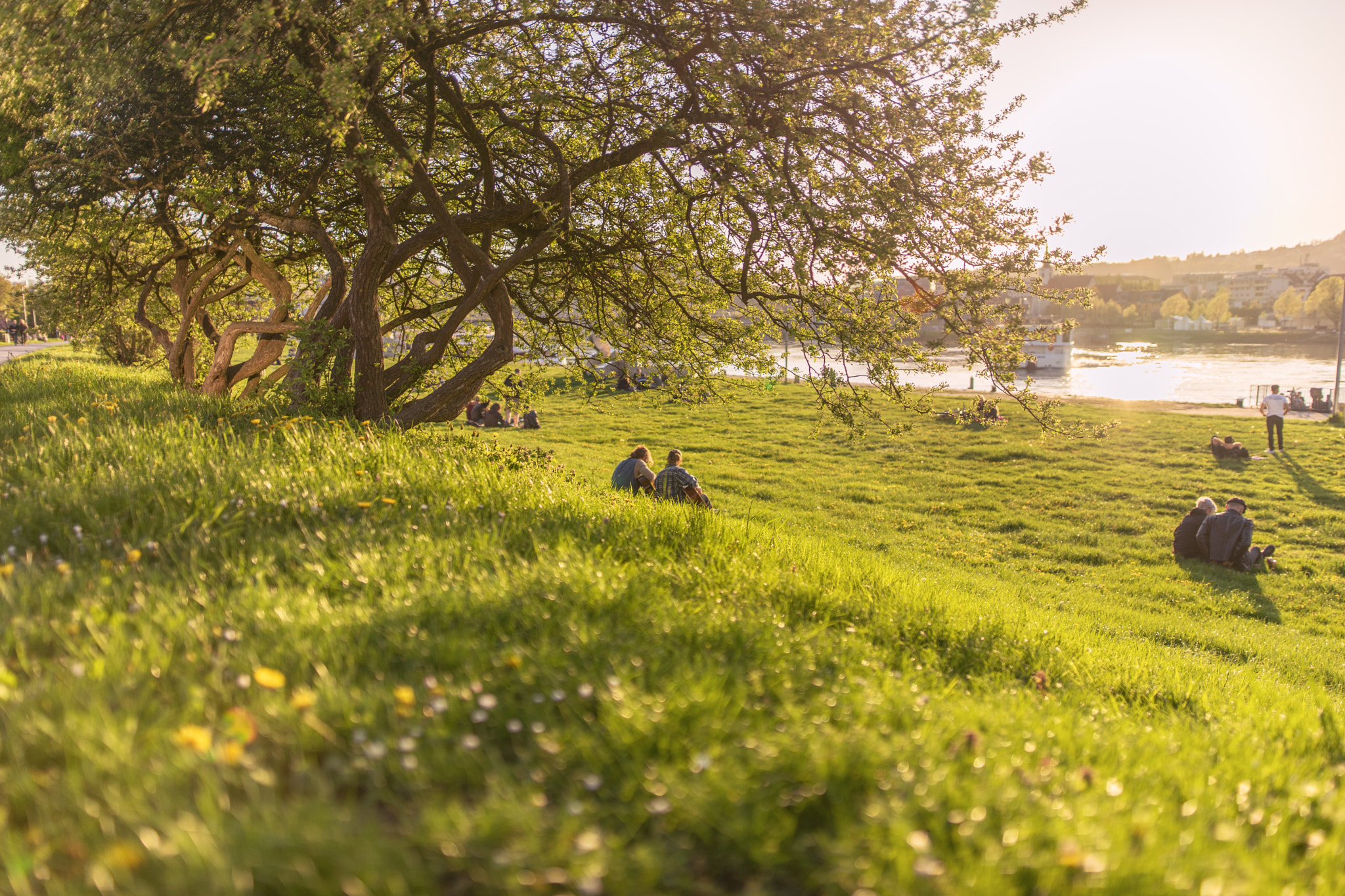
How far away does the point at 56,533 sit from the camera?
4.06m

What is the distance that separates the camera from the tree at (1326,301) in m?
138

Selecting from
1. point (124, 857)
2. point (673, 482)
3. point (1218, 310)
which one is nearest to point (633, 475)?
point (673, 482)

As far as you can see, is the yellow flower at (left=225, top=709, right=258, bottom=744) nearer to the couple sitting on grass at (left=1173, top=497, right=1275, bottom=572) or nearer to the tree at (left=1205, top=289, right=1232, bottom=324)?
the couple sitting on grass at (left=1173, top=497, right=1275, bottom=572)

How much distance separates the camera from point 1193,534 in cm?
1328

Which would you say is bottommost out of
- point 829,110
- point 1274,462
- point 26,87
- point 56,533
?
point 1274,462

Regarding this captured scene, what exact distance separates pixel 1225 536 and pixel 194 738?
1561 cm

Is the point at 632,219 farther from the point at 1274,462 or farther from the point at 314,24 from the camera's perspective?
the point at 1274,462

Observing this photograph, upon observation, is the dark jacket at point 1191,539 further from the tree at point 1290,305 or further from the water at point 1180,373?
the tree at point 1290,305

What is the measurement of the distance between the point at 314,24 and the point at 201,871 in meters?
7.37

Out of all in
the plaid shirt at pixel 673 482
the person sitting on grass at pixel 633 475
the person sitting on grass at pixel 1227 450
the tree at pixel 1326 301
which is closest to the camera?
the plaid shirt at pixel 673 482

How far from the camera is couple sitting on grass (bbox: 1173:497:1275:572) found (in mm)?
12742

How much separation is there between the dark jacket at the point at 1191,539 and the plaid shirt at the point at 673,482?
31.2 feet

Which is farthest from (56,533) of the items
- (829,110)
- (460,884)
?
(829,110)

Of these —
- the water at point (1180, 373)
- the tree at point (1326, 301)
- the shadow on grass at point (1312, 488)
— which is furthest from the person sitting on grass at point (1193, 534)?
the tree at point (1326, 301)
